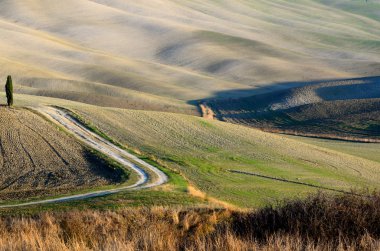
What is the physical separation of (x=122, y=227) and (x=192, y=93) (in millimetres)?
98168

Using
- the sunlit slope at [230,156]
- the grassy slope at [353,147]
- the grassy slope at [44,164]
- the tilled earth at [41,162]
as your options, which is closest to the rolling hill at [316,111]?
the grassy slope at [353,147]

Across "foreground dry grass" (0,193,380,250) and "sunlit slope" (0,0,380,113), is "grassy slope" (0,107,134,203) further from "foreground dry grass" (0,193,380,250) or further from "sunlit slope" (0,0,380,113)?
"sunlit slope" (0,0,380,113)

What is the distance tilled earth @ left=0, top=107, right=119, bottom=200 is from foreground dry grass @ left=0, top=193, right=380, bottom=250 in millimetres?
15557

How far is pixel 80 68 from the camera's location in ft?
442

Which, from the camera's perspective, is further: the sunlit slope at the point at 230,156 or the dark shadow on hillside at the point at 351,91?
the dark shadow on hillside at the point at 351,91

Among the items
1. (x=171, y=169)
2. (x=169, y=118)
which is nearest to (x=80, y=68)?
(x=169, y=118)

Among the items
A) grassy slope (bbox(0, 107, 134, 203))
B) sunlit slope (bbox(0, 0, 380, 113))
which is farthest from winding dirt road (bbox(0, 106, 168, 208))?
sunlit slope (bbox(0, 0, 380, 113))

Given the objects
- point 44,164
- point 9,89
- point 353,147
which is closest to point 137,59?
point 353,147

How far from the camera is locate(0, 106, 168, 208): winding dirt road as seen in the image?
32219mm

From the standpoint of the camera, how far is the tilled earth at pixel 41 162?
3556 centimetres

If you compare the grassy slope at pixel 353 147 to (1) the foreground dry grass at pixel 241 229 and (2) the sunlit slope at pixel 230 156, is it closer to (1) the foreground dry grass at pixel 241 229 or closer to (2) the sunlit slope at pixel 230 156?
(2) the sunlit slope at pixel 230 156

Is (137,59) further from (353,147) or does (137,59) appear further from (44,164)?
(44,164)

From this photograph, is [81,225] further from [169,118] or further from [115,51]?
[115,51]

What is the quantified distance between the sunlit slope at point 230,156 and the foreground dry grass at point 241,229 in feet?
50.7
